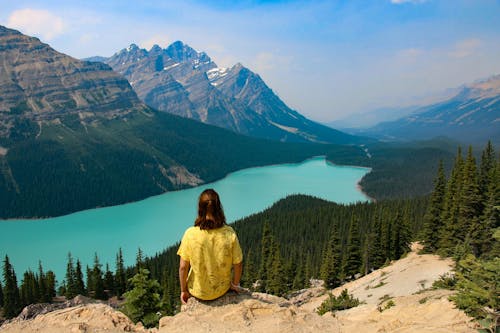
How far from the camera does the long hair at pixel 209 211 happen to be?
8234 mm

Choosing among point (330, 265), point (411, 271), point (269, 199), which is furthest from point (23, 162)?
point (411, 271)

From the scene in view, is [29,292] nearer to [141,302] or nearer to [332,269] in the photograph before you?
[141,302]

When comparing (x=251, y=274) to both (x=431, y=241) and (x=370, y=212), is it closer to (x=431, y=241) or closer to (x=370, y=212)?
(x=431, y=241)

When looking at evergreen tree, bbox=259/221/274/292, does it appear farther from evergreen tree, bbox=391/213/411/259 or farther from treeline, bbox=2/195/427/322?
evergreen tree, bbox=391/213/411/259

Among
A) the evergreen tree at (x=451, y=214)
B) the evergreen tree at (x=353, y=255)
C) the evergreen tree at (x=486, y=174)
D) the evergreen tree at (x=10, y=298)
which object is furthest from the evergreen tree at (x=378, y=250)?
the evergreen tree at (x=10, y=298)

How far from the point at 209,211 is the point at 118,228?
123576 mm

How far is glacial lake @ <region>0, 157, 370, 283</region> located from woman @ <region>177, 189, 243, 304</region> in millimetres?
81429

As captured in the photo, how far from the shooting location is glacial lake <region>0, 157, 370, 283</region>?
91.9m

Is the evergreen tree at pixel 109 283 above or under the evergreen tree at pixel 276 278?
under

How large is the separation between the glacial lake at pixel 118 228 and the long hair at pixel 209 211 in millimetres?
82165

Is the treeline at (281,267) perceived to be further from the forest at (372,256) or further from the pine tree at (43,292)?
the pine tree at (43,292)

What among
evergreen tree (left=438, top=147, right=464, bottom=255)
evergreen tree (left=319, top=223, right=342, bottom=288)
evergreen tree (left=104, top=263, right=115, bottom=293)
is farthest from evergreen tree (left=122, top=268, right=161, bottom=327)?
evergreen tree (left=104, top=263, right=115, bottom=293)

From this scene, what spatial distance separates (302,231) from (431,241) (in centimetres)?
4694

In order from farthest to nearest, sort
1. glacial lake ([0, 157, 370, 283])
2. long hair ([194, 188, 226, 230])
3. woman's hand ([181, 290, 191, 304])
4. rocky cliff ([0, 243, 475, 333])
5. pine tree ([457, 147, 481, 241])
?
1. glacial lake ([0, 157, 370, 283])
2. pine tree ([457, 147, 481, 241])
3. woman's hand ([181, 290, 191, 304])
4. rocky cliff ([0, 243, 475, 333])
5. long hair ([194, 188, 226, 230])
